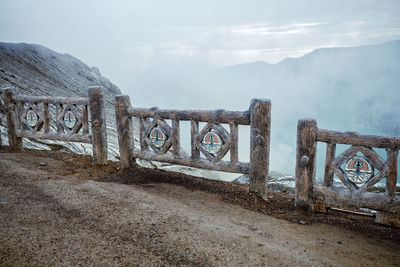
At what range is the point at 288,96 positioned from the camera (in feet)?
395

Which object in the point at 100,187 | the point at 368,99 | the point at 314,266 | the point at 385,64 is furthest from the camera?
the point at 385,64

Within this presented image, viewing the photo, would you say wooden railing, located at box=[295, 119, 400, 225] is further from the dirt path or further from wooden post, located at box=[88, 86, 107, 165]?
wooden post, located at box=[88, 86, 107, 165]

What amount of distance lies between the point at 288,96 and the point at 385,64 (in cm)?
4531

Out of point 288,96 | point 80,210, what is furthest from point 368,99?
point 80,210

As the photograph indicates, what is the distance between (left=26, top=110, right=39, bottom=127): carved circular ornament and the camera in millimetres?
7559

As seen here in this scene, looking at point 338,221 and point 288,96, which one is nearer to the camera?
point 338,221

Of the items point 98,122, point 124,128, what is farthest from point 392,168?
point 98,122

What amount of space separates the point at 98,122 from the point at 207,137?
2.67 metres

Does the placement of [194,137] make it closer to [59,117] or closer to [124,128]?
[124,128]

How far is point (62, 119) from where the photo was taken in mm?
7125

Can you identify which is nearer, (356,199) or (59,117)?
(356,199)

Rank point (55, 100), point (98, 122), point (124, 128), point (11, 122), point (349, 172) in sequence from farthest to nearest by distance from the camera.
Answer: point (11, 122) → point (55, 100) → point (98, 122) → point (124, 128) → point (349, 172)

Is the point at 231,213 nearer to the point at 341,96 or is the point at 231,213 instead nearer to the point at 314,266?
the point at 314,266

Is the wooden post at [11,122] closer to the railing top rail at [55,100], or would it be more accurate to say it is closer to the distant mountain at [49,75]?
the railing top rail at [55,100]
